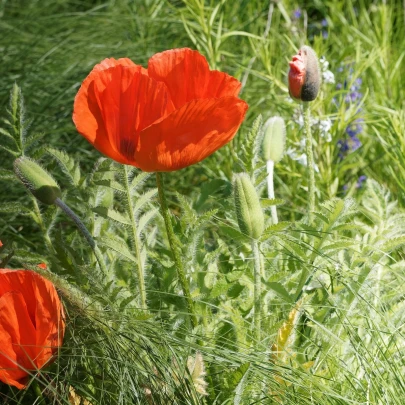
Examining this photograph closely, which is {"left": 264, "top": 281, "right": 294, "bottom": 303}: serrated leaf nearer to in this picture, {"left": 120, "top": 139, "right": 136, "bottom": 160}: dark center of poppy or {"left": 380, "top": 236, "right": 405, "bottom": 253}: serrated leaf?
{"left": 380, "top": 236, "right": 405, "bottom": 253}: serrated leaf

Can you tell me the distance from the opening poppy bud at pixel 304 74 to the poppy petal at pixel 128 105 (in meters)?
0.38

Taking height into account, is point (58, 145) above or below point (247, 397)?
below

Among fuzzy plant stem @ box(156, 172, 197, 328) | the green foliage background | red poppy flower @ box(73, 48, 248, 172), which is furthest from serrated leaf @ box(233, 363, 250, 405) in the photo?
red poppy flower @ box(73, 48, 248, 172)

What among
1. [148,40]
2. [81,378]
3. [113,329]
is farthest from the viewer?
[148,40]

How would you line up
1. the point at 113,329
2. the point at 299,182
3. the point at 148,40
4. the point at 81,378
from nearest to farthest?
the point at 113,329 → the point at 81,378 → the point at 299,182 → the point at 148,40

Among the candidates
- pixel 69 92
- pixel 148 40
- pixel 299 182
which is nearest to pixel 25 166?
pixel 299 182

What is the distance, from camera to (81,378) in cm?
159

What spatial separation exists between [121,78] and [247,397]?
1.87 feet

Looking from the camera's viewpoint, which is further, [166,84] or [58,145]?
[58,145]

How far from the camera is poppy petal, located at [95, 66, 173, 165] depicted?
4.28ft

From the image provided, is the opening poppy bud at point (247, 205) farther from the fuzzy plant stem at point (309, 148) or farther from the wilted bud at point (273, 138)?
the wilted bud at point (273, 138)

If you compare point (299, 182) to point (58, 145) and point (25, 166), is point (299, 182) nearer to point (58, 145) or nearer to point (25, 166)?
point (58, 145)

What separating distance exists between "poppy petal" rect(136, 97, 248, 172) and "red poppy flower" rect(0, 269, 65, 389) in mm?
271

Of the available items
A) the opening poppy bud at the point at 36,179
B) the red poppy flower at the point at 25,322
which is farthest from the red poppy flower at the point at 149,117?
the red poppy flower at the point at 25,322
